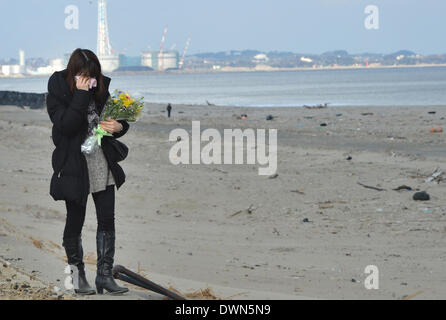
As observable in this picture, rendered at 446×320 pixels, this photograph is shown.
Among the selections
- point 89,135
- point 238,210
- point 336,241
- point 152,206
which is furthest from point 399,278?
point 152,206

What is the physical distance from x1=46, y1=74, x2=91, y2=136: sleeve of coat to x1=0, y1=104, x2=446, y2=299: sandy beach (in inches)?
38.3

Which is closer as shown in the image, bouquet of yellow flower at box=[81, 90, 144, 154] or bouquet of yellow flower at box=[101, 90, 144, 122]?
bouquet of yellow flower at box=[81, 90, 144, 154]

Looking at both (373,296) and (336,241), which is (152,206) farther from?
(373,296)

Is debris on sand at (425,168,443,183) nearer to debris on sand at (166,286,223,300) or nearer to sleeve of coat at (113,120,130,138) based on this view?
debris on sand at (166,286,223,300)

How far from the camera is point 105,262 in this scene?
161 inches

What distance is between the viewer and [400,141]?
16031 millimetres

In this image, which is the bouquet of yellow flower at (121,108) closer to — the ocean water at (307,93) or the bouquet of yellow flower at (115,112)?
the bouquet of yellow flower at (115,112)

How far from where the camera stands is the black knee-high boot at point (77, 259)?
4086 millimetres

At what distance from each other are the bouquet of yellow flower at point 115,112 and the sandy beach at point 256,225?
890mm

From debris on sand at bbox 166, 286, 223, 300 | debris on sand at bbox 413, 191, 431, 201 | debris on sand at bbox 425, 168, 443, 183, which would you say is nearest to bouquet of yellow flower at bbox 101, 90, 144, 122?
debris on sand at bbox 166, 286, 223, 300

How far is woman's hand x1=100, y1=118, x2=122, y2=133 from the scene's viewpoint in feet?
12.9

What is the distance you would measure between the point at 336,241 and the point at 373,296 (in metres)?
2.06
